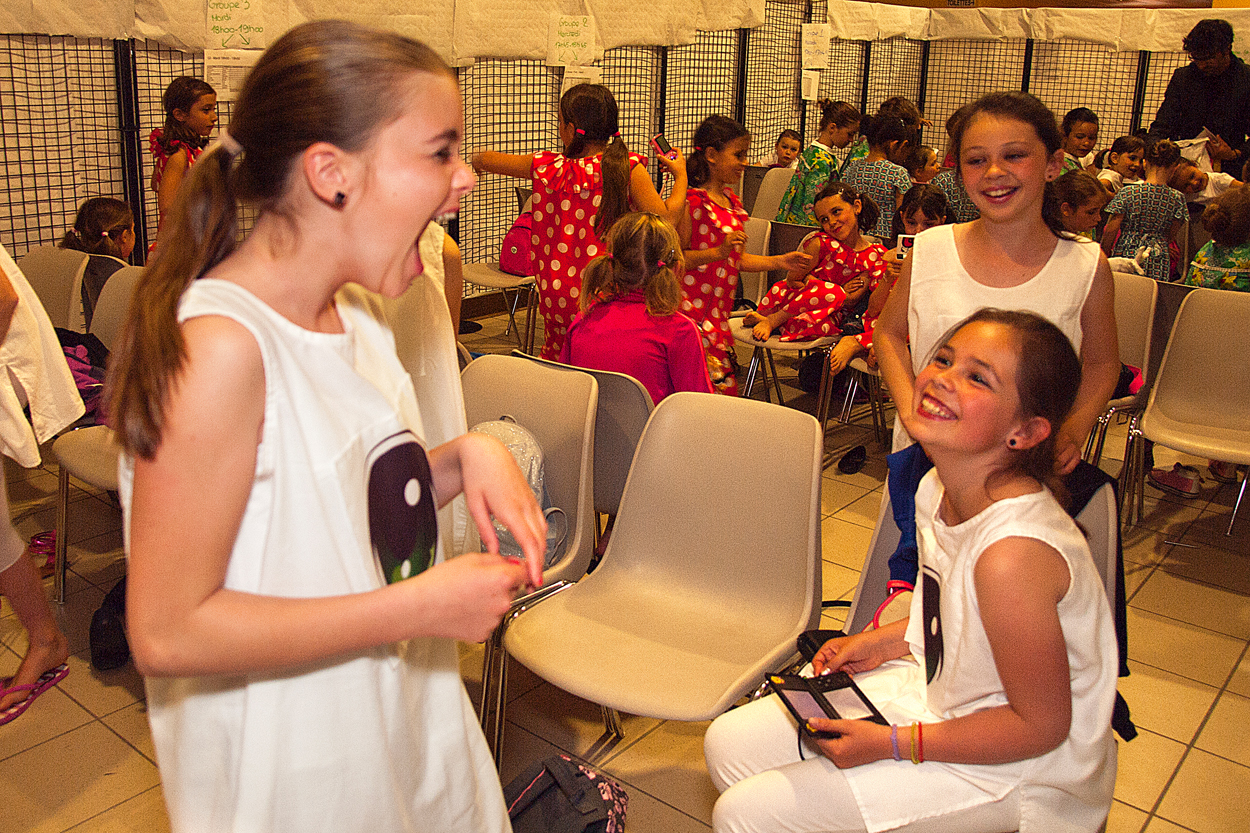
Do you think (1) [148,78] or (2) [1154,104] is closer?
(1) [148,78]

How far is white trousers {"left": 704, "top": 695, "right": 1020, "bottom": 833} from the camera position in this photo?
1495 millimetres

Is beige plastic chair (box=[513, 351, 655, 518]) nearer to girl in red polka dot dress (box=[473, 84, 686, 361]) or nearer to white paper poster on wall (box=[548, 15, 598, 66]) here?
girl in red polka dot dress (box=[473, 84, 686, 361])

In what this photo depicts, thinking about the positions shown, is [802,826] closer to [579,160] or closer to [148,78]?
[579,160]

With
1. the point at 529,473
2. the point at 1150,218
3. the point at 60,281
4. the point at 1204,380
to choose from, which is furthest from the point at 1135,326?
the point at 60,281

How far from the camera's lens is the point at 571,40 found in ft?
21.0

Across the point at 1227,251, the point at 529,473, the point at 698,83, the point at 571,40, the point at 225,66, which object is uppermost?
the point at 571,40

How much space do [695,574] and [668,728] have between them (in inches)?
19.6

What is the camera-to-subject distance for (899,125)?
602cm

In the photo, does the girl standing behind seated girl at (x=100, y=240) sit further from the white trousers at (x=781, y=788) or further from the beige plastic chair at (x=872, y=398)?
the white trousers at (x=781, y=788)

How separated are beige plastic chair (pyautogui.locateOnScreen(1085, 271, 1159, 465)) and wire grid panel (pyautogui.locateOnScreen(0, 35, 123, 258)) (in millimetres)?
4561

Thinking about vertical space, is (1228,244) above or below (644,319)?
above

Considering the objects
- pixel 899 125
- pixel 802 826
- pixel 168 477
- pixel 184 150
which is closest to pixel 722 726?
pixel 802 826

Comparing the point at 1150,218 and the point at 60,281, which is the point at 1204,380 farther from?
the point at 60,281

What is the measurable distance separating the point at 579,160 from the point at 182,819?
316 centimetres
